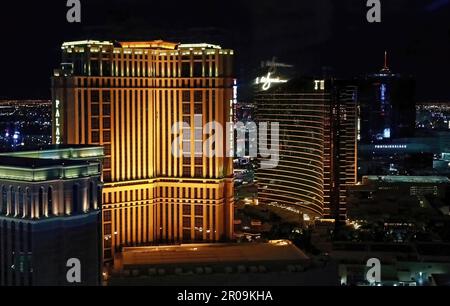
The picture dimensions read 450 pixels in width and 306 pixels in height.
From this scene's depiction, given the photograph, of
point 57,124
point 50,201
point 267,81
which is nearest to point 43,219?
point 50,201

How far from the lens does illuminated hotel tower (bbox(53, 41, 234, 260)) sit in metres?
23.0

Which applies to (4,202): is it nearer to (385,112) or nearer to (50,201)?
(50,201)

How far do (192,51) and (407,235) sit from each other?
1145 cm

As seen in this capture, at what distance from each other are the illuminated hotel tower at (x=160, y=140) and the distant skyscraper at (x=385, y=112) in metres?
31.3

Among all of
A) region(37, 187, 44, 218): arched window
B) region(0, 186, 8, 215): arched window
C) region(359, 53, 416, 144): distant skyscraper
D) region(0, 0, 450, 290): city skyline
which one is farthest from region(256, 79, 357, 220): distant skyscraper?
region(0, 186, 8, 215): arched window

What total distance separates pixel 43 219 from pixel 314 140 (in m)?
20.7

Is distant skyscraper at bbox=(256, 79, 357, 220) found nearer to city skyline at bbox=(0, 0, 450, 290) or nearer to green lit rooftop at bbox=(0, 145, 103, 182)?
city skyline at bbox=(0, 0, 450, 290)

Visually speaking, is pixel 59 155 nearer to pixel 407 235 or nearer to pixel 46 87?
pixel 46 87

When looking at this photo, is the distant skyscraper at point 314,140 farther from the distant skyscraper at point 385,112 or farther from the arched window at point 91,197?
the distant skyscraper at point 385,112

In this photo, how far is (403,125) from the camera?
192 feet

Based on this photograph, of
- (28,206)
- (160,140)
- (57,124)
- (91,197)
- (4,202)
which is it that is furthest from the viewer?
(160,140)

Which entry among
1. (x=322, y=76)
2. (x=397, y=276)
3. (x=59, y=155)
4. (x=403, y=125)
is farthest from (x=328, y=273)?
(x=403, y=125)

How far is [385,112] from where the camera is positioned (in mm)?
57312

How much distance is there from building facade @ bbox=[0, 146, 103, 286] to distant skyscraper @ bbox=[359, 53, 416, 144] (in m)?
40.9
